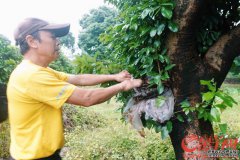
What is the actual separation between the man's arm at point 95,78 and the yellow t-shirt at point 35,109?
734 mm

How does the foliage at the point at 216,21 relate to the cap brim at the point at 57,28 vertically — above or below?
above

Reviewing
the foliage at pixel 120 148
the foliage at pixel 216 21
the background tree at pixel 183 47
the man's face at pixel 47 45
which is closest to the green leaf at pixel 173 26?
the background tree at pixel 183 47

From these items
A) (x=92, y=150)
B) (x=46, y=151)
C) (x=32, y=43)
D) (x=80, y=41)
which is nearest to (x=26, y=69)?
(x=32, y=43)

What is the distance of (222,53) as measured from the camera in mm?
2971

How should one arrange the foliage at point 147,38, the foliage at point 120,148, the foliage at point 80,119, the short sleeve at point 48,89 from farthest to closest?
1. the foliage at point 80,119
2. the foliage at point 120,148
3. the foliage at point 147,38
4. the short sleeve at point 48,89

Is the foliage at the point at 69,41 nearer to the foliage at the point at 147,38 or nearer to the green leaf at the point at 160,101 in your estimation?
the foliage at the point at 147,38

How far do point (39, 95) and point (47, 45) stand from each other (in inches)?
19.6

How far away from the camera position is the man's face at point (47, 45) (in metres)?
2.52

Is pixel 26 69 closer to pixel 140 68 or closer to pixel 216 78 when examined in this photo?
pixel 140 68

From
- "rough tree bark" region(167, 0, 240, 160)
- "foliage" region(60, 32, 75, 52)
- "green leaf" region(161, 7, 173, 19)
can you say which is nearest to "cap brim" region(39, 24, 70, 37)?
"green leaf" region(161, 7, 173, 19)

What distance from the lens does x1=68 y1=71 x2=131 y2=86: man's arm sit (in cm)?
305

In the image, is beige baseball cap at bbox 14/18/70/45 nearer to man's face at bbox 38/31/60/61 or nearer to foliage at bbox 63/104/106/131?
man's face at bbox 38/31/60/61

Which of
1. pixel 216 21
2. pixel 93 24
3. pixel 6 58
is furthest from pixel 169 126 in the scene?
pixel 93 24

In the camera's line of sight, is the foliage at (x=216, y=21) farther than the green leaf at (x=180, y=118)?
Yes
